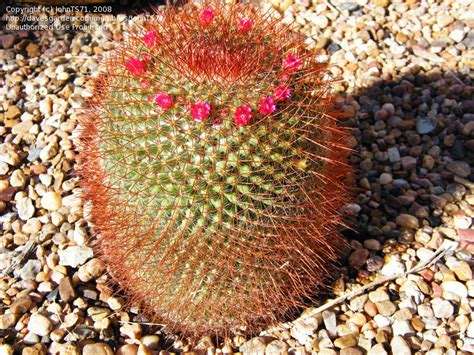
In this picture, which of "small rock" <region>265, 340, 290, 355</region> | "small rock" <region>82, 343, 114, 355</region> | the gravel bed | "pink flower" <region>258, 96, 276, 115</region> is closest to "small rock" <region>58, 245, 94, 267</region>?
the gravel bed

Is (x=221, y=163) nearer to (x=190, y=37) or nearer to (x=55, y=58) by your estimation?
(x=190, y=37)

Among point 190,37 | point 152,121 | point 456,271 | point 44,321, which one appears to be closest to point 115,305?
point 44,321

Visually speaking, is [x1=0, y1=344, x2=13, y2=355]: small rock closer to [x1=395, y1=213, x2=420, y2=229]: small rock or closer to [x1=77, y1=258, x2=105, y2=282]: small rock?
[x1=77, y1=258, x2=105, y2=282]: small rock

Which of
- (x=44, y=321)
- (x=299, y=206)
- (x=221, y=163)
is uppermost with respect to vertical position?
(x=221, y=163)

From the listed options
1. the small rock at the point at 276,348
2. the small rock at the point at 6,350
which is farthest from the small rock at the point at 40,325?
the small rock at the point at 276,348

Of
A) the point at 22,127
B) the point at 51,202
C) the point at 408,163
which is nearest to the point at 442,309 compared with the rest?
the point at 408,163

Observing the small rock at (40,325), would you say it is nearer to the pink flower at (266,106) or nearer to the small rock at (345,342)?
the small rock at (345,342)
